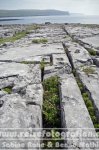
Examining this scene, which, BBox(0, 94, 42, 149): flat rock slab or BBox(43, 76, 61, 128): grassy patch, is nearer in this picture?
BBox(0, 94, 42, 149): flat rock slab

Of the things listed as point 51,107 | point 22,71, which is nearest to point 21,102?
point 51,107

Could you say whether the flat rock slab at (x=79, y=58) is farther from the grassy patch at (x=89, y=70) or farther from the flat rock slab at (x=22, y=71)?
the flat rock slab at (x=22, y=71)

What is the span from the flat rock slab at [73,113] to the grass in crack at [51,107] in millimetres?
219

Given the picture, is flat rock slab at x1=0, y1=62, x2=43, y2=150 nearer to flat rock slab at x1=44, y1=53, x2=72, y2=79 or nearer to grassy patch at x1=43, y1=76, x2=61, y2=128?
grassy patch at x1=43, y1=76, x2=61, y2=128

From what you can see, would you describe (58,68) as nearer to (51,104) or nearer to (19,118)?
(51,104)

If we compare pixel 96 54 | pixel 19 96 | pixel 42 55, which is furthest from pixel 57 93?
pixel 96 54

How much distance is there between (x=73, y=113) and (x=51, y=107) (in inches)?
33.8

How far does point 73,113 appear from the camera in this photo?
6.39 metres

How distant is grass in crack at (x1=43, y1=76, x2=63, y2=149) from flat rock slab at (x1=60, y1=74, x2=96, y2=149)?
0.72ft

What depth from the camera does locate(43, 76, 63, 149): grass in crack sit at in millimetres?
6330

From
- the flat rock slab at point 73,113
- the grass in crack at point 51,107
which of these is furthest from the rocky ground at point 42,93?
the grass in crack at point 51,107

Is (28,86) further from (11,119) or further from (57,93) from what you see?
(11,119)

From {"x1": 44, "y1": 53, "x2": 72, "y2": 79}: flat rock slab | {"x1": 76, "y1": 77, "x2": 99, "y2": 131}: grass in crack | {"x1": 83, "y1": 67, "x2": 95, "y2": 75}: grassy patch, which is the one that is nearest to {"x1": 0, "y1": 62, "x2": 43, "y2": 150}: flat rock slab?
{"x1": 44, "y1": 53, "x2": 72, "y2": 79}: flat rock slab

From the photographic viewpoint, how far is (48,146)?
17.9ft
